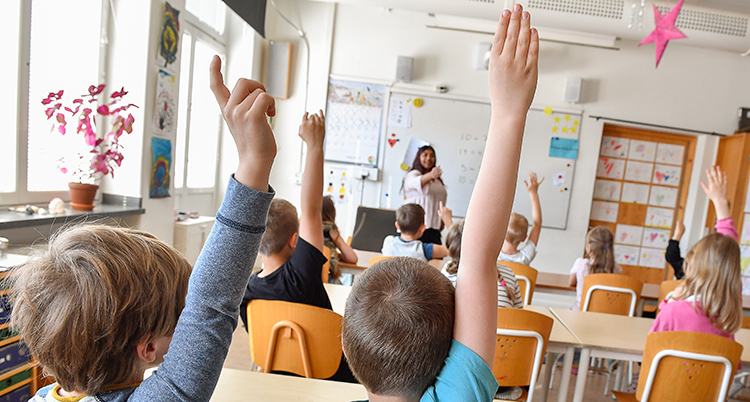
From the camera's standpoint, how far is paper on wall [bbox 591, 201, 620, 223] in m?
5.58

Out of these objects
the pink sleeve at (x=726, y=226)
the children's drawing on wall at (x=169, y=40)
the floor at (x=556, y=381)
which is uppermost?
the children's drawing on wall at (x=169, y=40)

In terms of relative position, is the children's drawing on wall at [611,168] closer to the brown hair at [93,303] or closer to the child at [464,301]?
the child at [464,301]

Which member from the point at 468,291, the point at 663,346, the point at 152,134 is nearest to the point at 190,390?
the point at 468,291

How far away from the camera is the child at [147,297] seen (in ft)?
1.82

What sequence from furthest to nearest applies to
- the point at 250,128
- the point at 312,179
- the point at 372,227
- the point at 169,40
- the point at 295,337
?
the point at 372,227 < the point at 169,40 < the point at 295,337 < the point at 312,179 < the point at 250,128

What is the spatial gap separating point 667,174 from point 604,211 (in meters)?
0.88

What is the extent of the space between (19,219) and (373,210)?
6.59ft

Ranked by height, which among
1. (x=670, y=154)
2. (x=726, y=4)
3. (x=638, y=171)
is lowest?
(x=638, y=171)

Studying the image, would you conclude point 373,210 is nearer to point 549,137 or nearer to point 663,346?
point 663,346

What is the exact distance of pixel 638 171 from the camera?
5.59m

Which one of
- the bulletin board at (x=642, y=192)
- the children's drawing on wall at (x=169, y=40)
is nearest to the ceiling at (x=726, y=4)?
the bulletin board at (x=642, y=192)

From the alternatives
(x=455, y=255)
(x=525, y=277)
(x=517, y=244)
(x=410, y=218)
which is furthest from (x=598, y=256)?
(x=455, y=255)

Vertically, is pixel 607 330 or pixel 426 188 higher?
pixel 426 188

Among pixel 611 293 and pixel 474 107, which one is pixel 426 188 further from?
pixel 611 293
